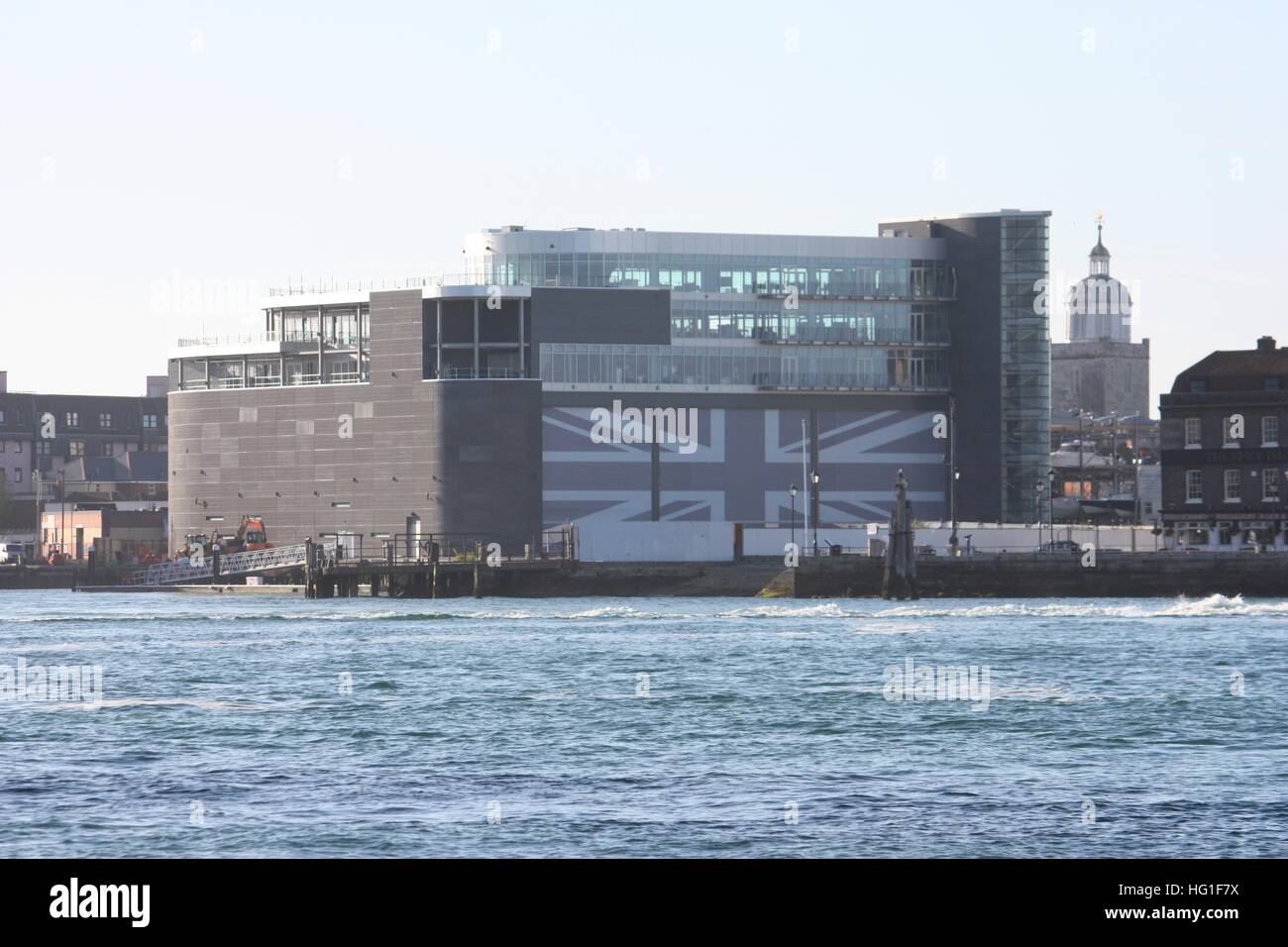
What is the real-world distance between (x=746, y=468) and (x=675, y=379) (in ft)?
27.3

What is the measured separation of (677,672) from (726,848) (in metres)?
35.6

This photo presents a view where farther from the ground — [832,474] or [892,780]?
[832,474]

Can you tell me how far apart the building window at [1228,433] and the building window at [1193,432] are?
4.50 ft

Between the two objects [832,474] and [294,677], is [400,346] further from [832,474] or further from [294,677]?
[294,677]

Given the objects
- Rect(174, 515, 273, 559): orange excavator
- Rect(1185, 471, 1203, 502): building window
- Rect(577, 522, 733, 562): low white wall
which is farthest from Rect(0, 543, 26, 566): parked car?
Rect(1185, 471, 1203, 502): building window

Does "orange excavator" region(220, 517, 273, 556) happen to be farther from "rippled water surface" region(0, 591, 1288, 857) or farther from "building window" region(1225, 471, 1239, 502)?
"rippled water surface" region(0, 591, 1288, 857)

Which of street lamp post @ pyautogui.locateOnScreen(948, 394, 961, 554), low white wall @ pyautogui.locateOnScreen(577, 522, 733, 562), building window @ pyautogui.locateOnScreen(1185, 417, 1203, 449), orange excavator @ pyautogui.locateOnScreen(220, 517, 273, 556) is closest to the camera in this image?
building window @ pyautogui.locateOnScreen(1185, 417, 1203, 449)

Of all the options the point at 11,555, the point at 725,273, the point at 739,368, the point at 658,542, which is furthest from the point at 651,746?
the point at 11,555

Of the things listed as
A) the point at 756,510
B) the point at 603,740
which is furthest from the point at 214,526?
the point at 603,740

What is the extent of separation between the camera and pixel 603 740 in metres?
44.4

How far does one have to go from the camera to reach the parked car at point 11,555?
174m

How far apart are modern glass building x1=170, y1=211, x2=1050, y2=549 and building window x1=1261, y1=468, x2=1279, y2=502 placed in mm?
29729

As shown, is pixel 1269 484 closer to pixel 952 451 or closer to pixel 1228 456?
pixel 1228 456

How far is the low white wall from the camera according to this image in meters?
140
